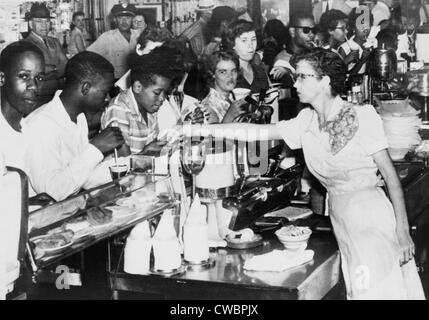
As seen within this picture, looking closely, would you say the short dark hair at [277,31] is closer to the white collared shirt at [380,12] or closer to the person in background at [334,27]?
the person in background at [334,27]

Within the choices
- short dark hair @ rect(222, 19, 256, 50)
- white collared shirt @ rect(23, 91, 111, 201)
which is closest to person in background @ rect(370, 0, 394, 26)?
short dark hair @ rect(222, 19, 256, 50)

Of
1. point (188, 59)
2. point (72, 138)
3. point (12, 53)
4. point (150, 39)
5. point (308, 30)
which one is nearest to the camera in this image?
point (12, 53)

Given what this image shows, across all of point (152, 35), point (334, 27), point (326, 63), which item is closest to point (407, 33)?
point (334, 27)

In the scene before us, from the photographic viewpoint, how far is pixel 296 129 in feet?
7.92

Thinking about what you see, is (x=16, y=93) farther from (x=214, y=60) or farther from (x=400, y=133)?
(x=400, y=133)

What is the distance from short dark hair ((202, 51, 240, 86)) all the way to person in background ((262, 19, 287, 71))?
4.41 feet

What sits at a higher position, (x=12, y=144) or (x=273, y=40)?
(x=273, y=40)

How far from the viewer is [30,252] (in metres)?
1.54

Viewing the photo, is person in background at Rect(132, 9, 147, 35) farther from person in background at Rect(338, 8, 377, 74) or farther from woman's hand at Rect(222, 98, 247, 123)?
person in background at Rect(338, 8, 377, 74)

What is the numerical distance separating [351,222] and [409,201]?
76cm

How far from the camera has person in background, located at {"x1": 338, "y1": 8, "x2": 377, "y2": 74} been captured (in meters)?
4.36

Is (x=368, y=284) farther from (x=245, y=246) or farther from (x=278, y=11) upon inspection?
(x=278, y=11)

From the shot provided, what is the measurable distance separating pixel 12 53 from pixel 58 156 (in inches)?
16.2
